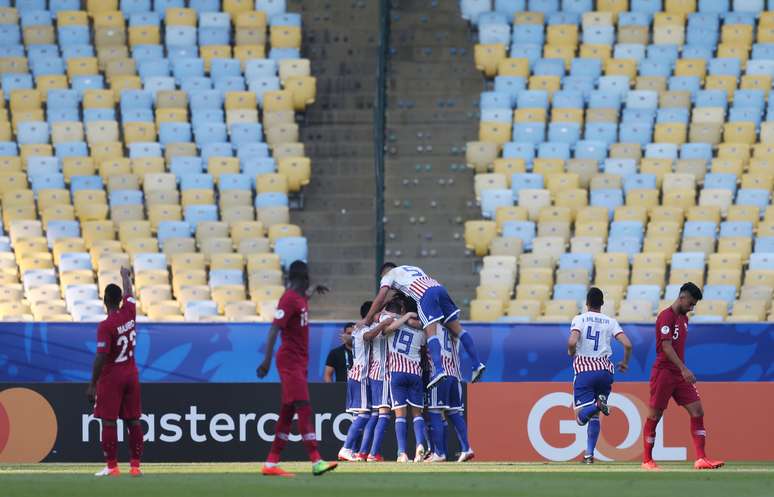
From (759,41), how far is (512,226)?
6755 millimetres

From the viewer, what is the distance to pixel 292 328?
49.2ft

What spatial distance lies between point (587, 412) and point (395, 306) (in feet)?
8.10

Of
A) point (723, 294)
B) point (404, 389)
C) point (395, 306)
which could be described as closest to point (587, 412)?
point (404, 389)

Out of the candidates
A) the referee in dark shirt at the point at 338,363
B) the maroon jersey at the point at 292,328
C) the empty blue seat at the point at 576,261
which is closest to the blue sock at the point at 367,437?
the referee in dark shirt at the point at 338,363

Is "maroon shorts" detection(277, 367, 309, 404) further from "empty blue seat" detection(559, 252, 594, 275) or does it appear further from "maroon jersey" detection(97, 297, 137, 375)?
"empty blue seat" detection(559, 252, 594, 275)

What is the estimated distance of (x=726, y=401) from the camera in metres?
21.2

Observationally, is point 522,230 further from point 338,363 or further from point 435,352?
point 435,352

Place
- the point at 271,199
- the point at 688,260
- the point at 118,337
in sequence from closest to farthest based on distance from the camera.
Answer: the point at 118,337 < the point at 688,260 < the point at 271,199

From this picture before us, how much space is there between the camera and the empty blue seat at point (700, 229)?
27.1 meters

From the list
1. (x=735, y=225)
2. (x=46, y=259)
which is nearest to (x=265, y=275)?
(x=46, y=259)

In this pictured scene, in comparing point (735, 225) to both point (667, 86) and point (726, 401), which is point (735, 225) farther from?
point (726, 401)

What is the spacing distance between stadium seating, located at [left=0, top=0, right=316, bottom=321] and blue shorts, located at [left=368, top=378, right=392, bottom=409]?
6.28 m

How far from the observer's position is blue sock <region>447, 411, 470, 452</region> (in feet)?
62.7

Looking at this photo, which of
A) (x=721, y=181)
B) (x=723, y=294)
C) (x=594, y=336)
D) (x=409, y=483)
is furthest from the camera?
(x=721, y=181)
